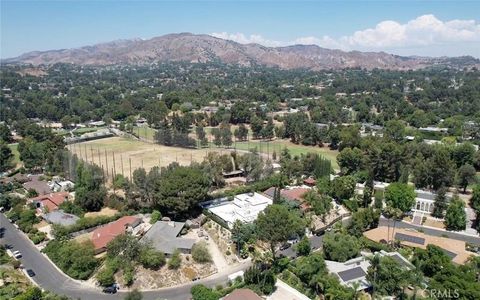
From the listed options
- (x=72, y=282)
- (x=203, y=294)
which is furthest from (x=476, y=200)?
(x=72, y=282)

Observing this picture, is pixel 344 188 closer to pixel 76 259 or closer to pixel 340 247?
pixel 340 247

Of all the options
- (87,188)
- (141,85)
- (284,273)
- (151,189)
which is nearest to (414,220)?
(284,273)

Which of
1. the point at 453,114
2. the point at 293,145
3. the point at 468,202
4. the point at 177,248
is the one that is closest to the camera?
the point at 177,248

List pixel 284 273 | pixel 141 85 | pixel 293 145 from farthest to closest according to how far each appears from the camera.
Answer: pixel 141 85 < pixel 293 145 < pixel 284 273

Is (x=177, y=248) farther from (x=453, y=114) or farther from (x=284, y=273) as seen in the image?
(x=453, y=114)

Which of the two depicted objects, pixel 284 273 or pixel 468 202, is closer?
pixel 284 273
